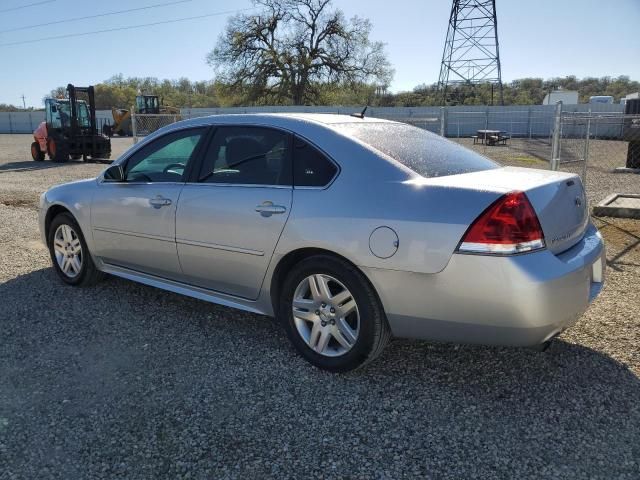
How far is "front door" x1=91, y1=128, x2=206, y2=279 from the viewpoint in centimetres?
410

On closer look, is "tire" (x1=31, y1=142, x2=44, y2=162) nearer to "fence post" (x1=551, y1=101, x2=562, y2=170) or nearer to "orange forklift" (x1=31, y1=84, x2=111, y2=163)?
"orange forklift" (x1=31, y1=84, x2=111, y2=163)

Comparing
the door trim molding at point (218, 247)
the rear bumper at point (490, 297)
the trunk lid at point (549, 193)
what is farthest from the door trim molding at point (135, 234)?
the trunk lid at point (549, 193)

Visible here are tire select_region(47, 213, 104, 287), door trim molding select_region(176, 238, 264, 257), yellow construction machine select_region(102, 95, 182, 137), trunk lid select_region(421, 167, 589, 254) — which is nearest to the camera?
trunk lid select_region(421, 167, 589, 254)

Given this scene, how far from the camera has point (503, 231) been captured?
9.00 feet

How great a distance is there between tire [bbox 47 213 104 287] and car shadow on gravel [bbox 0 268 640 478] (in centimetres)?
87

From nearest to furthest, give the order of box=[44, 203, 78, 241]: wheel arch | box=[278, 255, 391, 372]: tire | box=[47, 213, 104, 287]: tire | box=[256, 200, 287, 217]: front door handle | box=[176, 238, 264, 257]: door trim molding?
box=[278, 255, 391, 372]: tire, box=[256, 200, 287, 217]: front door handle, box=[176, 238, 264, 257]: door trim molding, box=[47, 213, 104, 287]: tire, box=[44, 203, 78, 241]: wheel arch

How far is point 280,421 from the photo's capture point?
2.87 metres

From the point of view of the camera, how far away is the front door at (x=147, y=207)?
410 cm

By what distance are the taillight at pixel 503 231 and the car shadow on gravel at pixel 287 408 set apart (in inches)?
35.3

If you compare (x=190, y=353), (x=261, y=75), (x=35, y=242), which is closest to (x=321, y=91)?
(x=261, y=75)

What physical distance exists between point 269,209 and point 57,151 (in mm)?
→ 19107

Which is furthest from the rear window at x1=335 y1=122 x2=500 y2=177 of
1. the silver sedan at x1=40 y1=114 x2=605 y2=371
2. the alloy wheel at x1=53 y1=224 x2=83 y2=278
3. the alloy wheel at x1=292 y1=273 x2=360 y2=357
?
the alloy wheel at x1=53 y1=224 x2=83 y2=278

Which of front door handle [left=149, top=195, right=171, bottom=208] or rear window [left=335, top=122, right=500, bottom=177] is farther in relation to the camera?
front door handle [left=149, top=195, right=171, bottom=208]

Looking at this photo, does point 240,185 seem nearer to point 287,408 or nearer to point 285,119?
point 285,119
